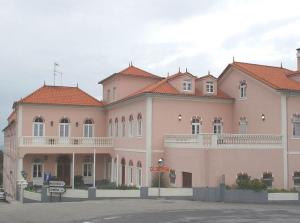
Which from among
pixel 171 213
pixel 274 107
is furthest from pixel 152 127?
pixel 171 213

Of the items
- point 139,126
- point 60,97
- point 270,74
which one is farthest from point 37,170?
point 270,74

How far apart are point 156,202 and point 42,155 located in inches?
648

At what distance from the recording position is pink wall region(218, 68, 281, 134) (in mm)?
26594

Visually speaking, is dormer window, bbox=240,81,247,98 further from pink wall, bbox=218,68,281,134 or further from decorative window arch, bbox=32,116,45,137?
decorative window arch, bbox=32,116,45,137

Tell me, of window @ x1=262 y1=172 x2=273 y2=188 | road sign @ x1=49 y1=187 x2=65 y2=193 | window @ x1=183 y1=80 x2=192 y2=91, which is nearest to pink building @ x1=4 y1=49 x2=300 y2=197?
window @ x1=183 y1=80 x2=192 y2=91


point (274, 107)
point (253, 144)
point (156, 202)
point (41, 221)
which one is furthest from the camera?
point (274, 107)

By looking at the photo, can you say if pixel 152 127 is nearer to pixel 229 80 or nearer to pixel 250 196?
pixel 229 80

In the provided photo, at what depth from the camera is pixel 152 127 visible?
28703mm

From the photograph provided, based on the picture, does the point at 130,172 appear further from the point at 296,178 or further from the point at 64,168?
the point at 296,178

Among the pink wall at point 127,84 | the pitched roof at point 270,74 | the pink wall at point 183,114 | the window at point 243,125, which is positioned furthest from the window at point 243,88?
the pink wall at point 127,84

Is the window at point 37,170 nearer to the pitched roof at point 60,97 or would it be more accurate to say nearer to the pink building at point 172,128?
the pink building at point 172,128

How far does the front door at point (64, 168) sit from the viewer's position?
3622cm

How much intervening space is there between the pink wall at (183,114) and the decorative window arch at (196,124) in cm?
22

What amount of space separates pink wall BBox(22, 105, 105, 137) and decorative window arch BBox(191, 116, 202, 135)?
10.2m
